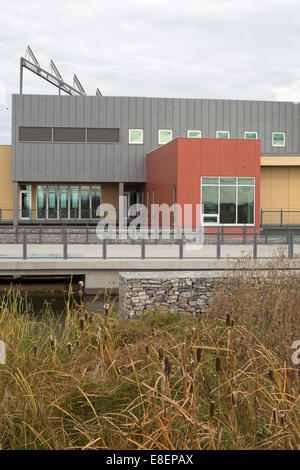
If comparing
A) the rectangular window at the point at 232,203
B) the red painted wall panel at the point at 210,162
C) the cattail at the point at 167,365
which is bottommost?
the cattail at the point at 167,365

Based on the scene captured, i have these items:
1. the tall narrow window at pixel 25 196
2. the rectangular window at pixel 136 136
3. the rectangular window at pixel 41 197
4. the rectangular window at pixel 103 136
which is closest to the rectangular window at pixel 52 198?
the rectangular window at pixel 41 197

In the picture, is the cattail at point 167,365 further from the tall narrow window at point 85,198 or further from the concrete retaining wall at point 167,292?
the tall narrow window at point 85,198

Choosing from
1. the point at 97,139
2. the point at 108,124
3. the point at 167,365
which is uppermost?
the point at 108,124

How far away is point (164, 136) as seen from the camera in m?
40.0

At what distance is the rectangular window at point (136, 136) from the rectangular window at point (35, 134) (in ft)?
17.9

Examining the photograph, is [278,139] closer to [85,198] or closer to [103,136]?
[103,136]

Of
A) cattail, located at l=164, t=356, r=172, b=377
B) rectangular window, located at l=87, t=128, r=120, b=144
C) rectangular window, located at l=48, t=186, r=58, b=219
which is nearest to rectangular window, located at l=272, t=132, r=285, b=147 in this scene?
rectangular window, located at l=87, t=128, r=120, b=144

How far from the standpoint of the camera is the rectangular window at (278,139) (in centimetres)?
4103

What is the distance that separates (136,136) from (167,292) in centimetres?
2951

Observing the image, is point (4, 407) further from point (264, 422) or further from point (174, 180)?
point (174, 180)

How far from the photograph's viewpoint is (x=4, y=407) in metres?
4.39

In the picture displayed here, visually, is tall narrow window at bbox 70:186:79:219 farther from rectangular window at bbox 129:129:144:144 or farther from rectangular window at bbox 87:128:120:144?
rectangular window at bbox 129:129:144:144

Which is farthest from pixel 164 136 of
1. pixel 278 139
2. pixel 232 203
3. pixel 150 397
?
pixel 150 397

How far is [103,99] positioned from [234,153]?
45.6 feet
